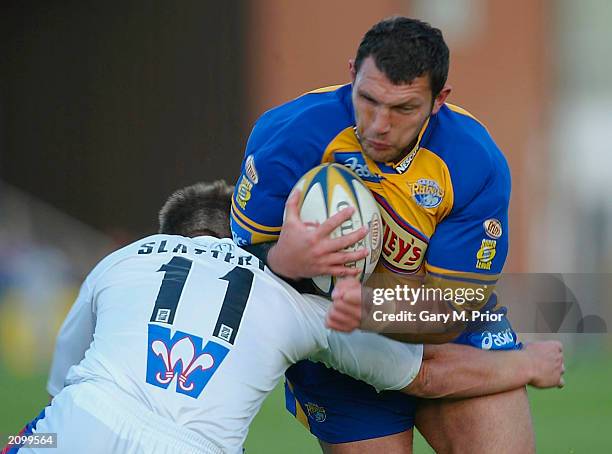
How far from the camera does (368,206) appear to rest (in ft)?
13.9

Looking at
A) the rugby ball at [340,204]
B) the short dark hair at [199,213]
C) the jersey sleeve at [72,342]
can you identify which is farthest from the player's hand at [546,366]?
the jersey sleeve at [72,342]

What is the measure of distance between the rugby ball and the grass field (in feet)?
10.9

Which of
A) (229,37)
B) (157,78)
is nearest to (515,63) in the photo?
(229,37)

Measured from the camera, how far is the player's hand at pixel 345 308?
12.6 ft

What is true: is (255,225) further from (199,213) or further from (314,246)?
(199,213)

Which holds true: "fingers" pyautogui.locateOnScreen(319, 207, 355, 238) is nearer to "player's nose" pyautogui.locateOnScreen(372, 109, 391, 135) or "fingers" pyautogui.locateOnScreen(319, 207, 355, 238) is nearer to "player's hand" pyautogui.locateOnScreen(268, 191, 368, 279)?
"player's hand" pyautogui.locateOnScreen(268, 191, 368, 279)

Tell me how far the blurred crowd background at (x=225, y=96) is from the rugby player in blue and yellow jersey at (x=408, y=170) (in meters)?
13.6

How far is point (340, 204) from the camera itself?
4113mm

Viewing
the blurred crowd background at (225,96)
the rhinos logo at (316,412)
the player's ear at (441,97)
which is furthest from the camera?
the blurred crowd background at (225,96)

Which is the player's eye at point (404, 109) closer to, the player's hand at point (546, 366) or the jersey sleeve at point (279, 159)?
the jersey sleeve at point (279, 159)

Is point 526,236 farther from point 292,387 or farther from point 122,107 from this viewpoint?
point 292,387

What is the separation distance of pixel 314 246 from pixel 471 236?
0.86 metres

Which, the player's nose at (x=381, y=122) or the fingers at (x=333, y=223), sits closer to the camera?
the fingers at (x=333, y=223)

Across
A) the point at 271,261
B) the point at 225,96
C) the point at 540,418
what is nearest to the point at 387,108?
the point at 271,261
